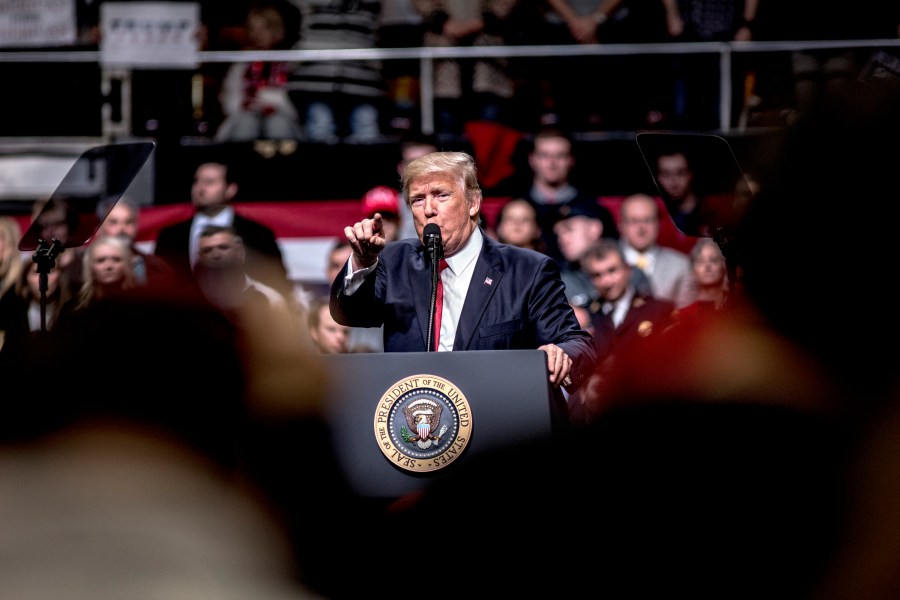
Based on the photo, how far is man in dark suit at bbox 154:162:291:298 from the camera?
6.34 m

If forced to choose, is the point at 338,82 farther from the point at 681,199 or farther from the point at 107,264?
the point at 681,199

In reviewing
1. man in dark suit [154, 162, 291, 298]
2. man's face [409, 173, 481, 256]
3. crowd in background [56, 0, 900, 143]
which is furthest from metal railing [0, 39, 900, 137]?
man's face [409, 173, 481, 256]

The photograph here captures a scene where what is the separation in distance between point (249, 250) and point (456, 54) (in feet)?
5.64

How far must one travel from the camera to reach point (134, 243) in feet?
21.3

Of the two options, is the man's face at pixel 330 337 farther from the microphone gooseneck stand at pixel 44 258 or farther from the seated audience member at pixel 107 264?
the microphone gooseneck stand at pixel 44 258

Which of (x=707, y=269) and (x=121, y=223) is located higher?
(x=121, y=223)

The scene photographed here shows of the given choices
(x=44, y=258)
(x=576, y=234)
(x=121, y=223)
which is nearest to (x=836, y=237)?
(x=44, y=258)

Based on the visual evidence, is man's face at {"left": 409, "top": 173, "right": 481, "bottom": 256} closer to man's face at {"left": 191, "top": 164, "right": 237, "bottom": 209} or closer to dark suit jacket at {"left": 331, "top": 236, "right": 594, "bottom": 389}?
dark suit jacket at {"left": 331, "top": 236, "right": 594, "bottom": 389}

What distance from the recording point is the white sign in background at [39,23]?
Answer: 7.42 meters

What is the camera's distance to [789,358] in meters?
1.43

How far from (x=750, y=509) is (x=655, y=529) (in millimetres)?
123

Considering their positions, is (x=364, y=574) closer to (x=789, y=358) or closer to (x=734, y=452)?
(x=734, y=452)

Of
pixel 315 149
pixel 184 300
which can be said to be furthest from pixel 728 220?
pixel 315 149

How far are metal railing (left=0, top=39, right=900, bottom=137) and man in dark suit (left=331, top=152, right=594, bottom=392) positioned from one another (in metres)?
3.77
